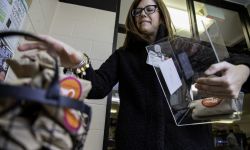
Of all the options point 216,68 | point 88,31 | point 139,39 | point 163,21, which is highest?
point 88,31

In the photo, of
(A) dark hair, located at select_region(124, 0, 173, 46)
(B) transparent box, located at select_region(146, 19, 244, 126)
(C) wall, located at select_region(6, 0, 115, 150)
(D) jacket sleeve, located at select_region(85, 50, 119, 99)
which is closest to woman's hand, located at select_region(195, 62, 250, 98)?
(B) transparent box, located at select_region(146, 19, 244, 126)

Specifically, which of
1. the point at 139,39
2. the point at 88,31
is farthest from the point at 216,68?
the point at 88,31

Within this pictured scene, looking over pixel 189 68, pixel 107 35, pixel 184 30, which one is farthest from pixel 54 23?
pixel 184 30

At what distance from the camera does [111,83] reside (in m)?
0.89

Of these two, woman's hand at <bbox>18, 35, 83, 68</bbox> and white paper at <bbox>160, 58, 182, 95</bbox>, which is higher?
white paper at <bbox>160, 58, 182, 95</bbox>

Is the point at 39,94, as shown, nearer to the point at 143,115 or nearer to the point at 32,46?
the point at 32,46

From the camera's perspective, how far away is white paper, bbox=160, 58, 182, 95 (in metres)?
0.72

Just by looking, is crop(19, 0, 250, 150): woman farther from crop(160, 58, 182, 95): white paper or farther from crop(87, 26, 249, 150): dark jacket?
crop(160, 58, 182, 95): white paper

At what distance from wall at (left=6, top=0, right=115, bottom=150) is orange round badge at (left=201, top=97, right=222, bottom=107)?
2.60ft

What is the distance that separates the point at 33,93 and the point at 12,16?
67 cm

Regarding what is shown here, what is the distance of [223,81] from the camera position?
525 millimetres

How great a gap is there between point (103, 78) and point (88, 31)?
81 cm

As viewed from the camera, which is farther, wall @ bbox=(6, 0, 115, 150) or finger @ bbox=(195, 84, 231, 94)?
wall @ bbox=(6, 0, 115, 150)

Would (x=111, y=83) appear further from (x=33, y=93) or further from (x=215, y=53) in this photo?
(x=33, y=93)
